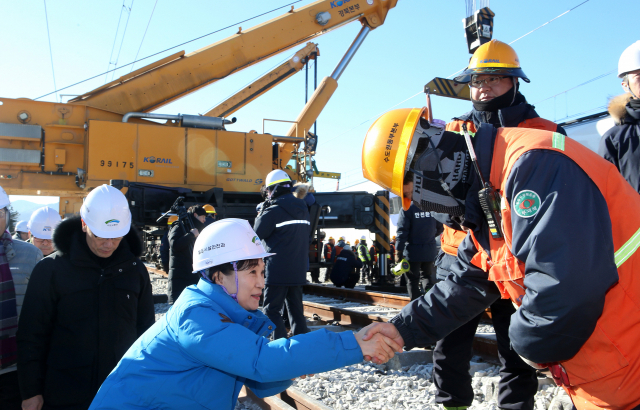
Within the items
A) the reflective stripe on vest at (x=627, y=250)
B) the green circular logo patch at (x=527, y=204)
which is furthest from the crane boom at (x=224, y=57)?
the reflective stripe on vest at (x=627, y=250)

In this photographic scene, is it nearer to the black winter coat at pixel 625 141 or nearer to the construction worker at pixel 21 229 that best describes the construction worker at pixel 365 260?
the construction worker at pixel 21 229

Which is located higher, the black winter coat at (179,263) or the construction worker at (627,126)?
the construction worker at (627,126)

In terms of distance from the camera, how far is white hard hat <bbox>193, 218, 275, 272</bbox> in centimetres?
217

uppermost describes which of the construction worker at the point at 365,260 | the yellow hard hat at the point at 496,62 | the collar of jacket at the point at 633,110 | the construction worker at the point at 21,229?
the yellow hard hat at the point at 496,62

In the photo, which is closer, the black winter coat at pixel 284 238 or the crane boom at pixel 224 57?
the black winter coat at pixel 284 238

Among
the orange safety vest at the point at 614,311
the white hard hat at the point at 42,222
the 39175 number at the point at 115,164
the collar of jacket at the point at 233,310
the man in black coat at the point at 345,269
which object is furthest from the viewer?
the man in black coat at the point at 345,269

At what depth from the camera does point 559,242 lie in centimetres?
151

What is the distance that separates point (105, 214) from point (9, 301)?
83cm

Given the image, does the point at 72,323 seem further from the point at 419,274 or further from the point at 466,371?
the point at 419,274

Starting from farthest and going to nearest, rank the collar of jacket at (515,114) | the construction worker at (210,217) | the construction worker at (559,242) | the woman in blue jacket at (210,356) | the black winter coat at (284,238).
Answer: the construction worker at (210,217) → the black winter coat at (284,238) → the collar of jacket at (515,114) → the woman in blue jacket at (210,356) → the construction worker at (559,242)

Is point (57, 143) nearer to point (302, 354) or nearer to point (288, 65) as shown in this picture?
point (288, 65)

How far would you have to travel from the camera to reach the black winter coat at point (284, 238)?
5.38 metres

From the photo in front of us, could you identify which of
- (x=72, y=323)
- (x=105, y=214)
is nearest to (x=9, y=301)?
(x=72, y=323)

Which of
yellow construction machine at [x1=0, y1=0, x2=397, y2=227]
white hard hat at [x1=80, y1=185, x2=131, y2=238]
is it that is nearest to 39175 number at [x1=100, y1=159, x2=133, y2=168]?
yellow construction machine at [x1=0, y1=0, x2=397, y2=227]
